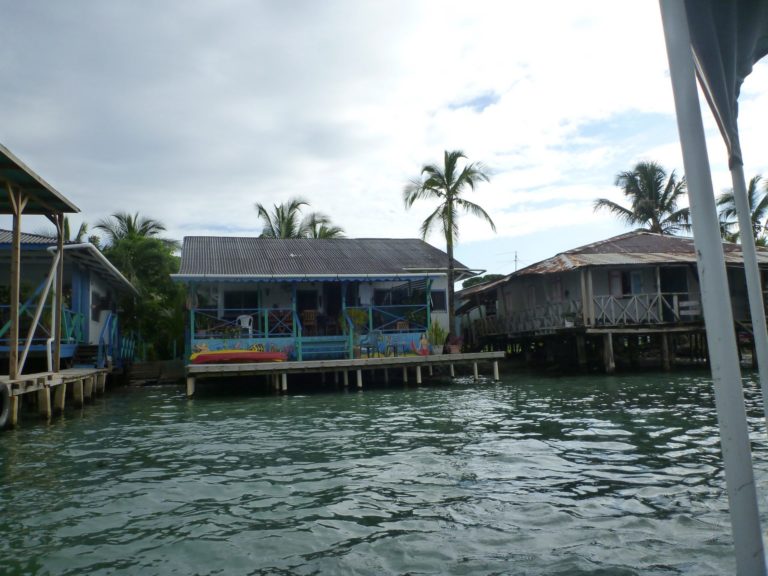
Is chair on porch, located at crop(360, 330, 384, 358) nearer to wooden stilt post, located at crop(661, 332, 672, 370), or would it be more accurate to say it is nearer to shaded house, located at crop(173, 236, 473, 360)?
shaded house, located at crop(173, 236, 473, 360)

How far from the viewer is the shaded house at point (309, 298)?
18.4 metres

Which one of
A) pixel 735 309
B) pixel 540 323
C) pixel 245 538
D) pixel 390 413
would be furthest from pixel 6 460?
Answer: pixel 735 309

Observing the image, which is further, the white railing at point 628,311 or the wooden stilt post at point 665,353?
the wooden stilt post at point 665,353

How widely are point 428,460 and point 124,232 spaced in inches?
1062

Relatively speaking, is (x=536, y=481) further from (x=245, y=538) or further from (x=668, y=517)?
(x=245, y=538)

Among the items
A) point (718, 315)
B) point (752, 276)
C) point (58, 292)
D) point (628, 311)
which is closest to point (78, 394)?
point (58, 292)

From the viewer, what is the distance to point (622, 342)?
27.1m

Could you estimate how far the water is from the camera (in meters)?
4.30

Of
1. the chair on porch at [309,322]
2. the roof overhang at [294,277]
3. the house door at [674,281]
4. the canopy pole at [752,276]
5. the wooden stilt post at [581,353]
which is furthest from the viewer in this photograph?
the house door at [674,281]

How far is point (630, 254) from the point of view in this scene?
23.2 metres

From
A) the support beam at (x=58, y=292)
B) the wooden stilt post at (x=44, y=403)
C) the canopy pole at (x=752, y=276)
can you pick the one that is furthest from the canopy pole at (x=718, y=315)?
the support beam at (x=58, y=292)

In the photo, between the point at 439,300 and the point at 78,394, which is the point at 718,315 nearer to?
the point at 78,394

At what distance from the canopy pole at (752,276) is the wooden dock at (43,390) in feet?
35.7

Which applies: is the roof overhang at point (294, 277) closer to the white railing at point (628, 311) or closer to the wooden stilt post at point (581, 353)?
the white railing at point (628, 311)
